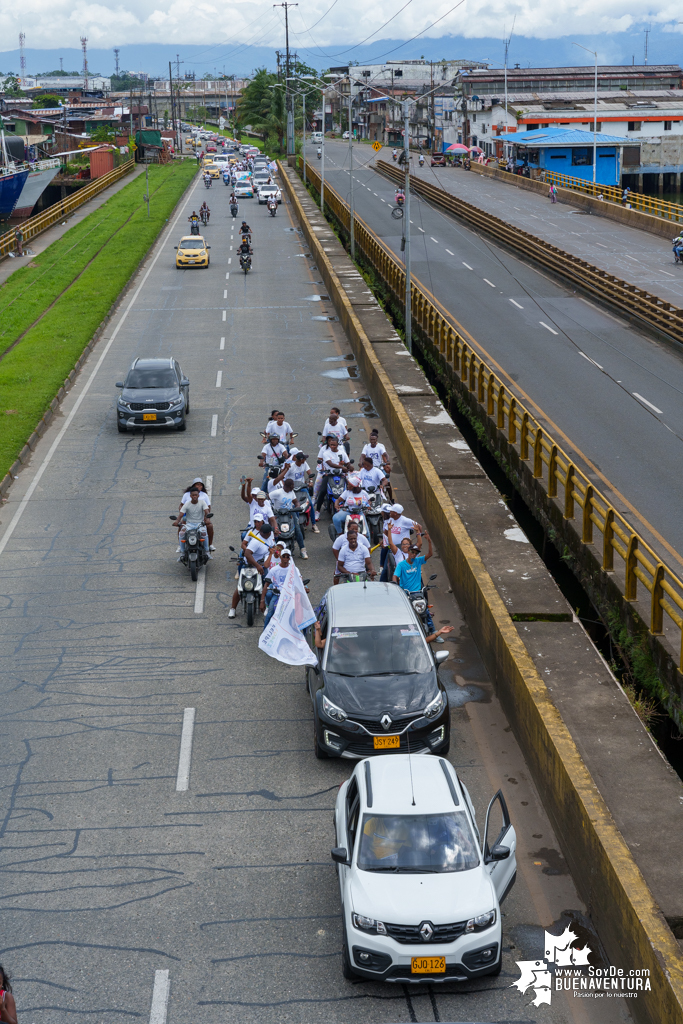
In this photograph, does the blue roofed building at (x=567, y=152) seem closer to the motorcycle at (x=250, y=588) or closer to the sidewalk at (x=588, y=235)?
the sidewalk at (x=588, y=235)

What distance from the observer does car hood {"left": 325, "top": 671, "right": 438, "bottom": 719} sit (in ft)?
40.7

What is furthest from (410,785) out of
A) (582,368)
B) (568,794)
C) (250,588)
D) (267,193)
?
(267,193)

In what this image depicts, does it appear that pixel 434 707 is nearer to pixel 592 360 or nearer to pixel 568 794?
pixel 568 794

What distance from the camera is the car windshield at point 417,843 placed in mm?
9273

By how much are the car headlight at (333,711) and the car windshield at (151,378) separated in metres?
17.1

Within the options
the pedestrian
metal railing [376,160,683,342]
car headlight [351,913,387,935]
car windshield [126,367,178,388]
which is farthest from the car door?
metal railing [376,160,683,342]

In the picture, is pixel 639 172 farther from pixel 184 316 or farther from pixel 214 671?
pixel 214 671

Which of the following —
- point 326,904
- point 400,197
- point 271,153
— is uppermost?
point 271,153

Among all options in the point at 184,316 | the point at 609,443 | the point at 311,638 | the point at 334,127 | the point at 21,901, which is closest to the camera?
the point at 21,901

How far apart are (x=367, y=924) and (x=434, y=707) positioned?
3.85 m

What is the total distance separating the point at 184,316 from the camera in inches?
1673

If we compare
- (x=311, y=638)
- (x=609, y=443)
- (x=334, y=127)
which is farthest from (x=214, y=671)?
(x=334, y=127)

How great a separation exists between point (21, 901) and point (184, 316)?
34306mm

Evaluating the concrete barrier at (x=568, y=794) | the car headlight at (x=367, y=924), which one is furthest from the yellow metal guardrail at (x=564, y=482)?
the car headlight at (x=367, y=924)
